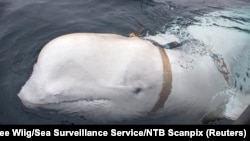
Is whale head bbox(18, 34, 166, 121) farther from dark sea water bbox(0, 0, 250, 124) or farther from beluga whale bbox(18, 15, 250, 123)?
dark sea water bbox(0, 0, 250, 124)

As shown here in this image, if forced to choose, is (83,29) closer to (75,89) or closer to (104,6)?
(104,6)

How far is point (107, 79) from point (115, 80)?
76mm

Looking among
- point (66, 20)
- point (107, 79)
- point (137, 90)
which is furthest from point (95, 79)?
point (66, 20)

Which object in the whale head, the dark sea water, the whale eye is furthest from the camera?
the dark sea water

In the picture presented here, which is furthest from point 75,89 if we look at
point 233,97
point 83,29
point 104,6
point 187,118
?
point 104,6

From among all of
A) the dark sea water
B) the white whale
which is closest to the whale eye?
the white whale

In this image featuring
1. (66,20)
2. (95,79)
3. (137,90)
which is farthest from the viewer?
(66,20)

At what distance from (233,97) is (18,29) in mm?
3668

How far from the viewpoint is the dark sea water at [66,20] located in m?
4.96

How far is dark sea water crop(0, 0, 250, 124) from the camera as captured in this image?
16.3ft

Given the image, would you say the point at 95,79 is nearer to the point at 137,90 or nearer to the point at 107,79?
the point at 107,79

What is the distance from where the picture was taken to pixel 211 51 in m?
4.21

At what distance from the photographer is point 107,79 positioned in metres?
3.30

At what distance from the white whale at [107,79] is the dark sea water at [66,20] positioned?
1.18 m
